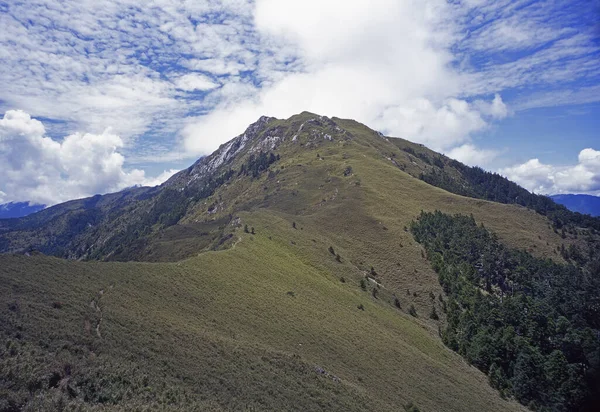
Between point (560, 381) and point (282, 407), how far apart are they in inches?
2446

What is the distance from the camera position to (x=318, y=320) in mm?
58688

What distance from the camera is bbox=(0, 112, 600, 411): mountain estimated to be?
28844 mm

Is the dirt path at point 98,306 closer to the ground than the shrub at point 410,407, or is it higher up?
higher up

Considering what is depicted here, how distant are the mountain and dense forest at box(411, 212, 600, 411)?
→ 42 centimetres

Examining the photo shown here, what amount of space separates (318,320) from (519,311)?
6079cm

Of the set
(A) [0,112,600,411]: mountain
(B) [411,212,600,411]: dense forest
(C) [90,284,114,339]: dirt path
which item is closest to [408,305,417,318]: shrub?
(A) [0,112,600,411]: mountain

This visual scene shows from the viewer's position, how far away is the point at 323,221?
138500mm

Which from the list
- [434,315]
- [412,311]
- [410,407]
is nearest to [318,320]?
[410,407]

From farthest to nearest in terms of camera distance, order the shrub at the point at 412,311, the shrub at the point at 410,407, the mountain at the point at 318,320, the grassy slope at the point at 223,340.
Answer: the shrub at the point at 412,311, the shrub at the point at 410,407, the grassy slope at the point at 223,340, the mountain at the point at 318,320

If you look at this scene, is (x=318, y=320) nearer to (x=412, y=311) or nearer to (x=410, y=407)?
(x=410, y=407)

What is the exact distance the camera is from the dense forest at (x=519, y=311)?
6631cm

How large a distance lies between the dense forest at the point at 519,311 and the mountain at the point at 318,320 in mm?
416

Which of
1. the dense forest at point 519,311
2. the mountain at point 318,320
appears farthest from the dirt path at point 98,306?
the dense forest at point 519,311

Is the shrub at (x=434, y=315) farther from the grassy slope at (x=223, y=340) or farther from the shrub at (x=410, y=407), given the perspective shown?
the shrub at (x=410, y=407)
